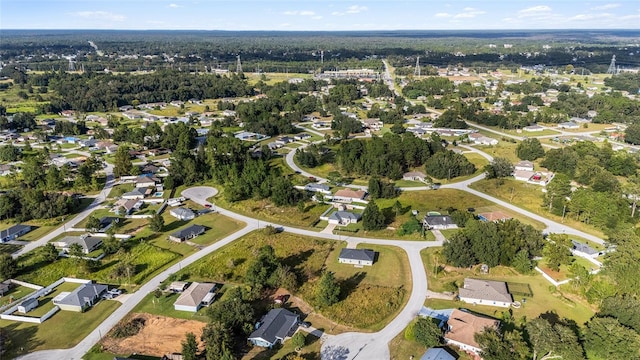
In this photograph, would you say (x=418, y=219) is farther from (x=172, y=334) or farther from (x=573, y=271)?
(x=172, y=334)

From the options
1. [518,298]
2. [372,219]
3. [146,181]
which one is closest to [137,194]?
[146,181]

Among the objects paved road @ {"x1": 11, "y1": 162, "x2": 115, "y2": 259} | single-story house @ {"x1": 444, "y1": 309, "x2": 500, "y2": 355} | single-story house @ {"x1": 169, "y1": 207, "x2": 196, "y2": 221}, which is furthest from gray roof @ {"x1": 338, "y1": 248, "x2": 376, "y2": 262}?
paved road @ {"x1": 11, "y1": 162, "x2": 115, "y2": 259}

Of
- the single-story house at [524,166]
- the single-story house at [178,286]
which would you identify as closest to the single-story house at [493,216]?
the single-story house at [524,166]

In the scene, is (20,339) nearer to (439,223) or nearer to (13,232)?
(13,232)

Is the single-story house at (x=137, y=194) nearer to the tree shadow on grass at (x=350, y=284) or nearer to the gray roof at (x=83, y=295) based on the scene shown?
the gray roof at (x=83, y=295)

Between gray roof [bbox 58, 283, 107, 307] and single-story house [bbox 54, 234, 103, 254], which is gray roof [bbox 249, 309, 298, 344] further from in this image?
single-story house [bbox 54, 234, 103, 254]

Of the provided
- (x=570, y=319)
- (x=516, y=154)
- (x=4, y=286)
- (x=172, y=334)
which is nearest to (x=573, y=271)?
(x=570, y=319)
